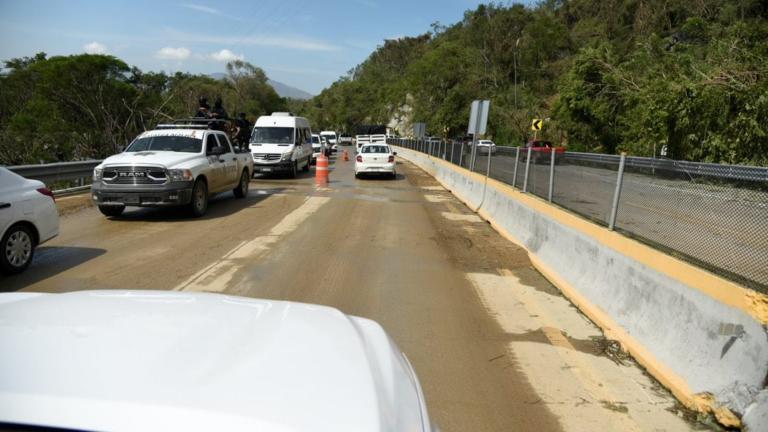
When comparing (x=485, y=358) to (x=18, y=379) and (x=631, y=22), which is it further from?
(x=631, y=22)

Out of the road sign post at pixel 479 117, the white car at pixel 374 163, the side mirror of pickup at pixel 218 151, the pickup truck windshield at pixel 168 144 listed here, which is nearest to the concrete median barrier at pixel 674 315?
the road sign post at pixel 479 117

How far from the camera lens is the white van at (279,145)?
20.8m

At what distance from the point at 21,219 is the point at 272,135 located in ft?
51.8

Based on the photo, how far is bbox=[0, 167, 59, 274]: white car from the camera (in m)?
6.62

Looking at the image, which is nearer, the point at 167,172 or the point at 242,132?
the point at 167,172

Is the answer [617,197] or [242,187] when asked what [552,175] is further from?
[242,187]

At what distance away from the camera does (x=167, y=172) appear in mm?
10758

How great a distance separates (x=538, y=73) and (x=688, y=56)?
45.5 metres

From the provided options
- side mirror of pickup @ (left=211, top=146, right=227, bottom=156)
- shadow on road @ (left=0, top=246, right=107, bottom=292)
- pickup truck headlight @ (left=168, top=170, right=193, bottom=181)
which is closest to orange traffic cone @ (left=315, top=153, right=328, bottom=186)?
side mirror of pickup @ (left=211, top=146, right=227, bottom=156)

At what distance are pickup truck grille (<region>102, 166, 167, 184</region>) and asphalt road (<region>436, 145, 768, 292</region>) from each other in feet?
25.9

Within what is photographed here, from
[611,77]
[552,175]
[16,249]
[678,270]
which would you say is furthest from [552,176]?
[611,77]

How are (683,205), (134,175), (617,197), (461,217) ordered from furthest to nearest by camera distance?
(461,217)
(134,175)
(617,197)
(683,205)

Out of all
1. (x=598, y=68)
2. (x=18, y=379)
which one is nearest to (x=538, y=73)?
(x=598, y=68)

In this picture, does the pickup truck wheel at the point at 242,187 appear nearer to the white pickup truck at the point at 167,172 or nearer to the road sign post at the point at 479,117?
the white pickup truck at the point at 167,172
